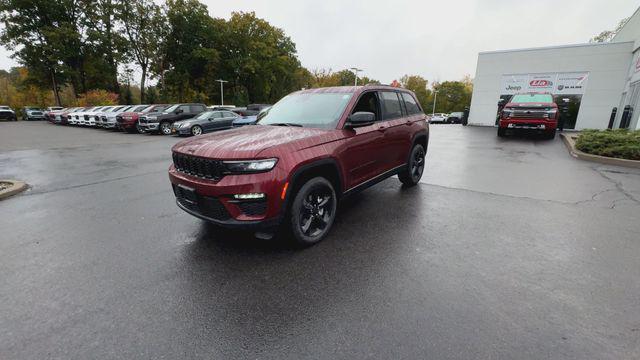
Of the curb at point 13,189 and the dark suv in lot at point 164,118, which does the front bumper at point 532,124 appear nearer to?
the curb at point 13,189

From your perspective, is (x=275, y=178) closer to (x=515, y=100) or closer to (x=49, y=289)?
(x=49, y=289)

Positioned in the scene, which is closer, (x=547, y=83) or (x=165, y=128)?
(x=165, y=128)

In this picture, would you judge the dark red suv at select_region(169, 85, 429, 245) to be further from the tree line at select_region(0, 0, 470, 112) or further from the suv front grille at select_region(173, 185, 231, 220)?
the tree line at select_region(0, 0, 470, 112)

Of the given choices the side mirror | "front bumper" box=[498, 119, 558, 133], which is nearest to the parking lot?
the side mirror

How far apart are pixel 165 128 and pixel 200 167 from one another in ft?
55.5

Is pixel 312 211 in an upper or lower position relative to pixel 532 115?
lower

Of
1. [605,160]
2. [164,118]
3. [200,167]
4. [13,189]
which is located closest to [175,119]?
[164,118]

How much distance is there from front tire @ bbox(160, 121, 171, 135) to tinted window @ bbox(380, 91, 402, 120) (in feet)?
53.9

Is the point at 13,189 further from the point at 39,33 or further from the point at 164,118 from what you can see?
the point at 39,33

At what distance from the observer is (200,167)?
3.23 meters

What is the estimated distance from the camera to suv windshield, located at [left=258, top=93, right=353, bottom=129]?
3.98m

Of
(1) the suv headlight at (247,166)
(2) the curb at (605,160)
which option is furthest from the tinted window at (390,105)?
(2) the curb at (605,160)

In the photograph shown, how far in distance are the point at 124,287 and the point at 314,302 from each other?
1825 mm

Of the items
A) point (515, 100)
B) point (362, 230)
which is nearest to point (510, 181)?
point (362, 230)
